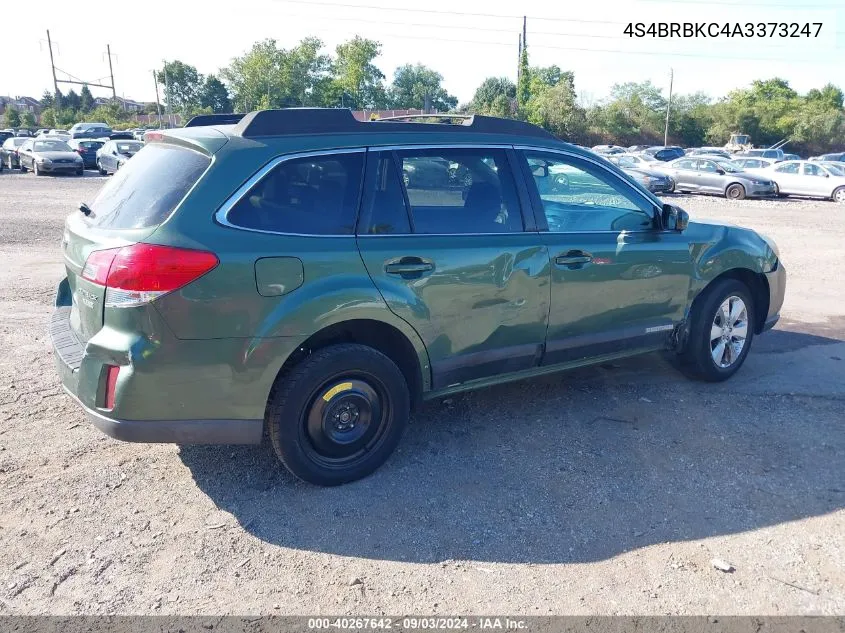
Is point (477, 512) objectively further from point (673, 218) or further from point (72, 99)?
point (72, 99)

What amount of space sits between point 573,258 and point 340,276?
5.26ft

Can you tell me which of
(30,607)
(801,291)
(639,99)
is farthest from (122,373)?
(639,99)

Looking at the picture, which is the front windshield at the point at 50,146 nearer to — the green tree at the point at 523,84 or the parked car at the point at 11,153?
Result: the parked car at the point at 11,153

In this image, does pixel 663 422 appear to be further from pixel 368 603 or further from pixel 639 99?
pixel 639 99

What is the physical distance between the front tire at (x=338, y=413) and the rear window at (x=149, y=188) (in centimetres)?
103

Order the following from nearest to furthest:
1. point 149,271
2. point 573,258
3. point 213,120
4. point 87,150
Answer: point 149,271 → point 573,258 → point 213,120 → point 87,150

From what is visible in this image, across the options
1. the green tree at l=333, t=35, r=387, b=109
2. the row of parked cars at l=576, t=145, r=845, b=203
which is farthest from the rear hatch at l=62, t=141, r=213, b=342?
the green tree at l=333, t=35, r=387, b=109

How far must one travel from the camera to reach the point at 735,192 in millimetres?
24172

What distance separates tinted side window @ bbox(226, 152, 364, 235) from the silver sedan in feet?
80.3

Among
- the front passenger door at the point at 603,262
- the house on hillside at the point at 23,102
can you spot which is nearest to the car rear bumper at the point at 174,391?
the front passenger door at the point at 603,262

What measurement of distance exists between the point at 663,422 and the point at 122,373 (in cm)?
336

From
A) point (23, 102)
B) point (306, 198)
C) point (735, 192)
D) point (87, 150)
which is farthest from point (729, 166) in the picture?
point (23, 102)

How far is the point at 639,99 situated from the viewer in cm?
7138

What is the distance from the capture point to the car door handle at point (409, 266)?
12.5ft
